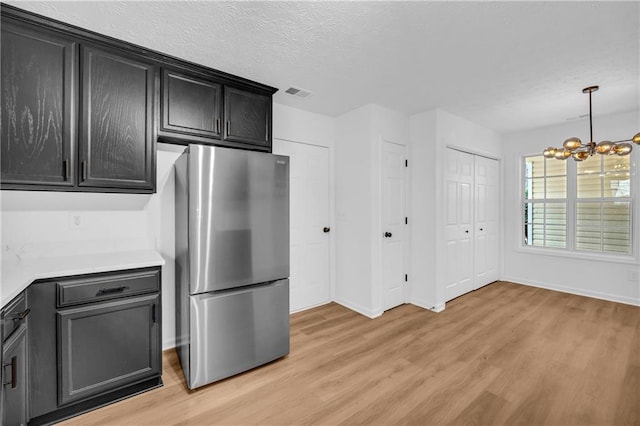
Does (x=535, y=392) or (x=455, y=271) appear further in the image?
(x=455, y=271)

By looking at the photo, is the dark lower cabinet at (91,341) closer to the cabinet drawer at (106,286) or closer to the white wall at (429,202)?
the cabinet drawer at (106,286)

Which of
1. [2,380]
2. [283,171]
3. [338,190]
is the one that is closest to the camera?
[2,380]

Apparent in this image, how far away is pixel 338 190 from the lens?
3.74 meters

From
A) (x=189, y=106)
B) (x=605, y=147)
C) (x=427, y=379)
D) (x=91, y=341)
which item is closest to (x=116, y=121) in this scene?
(x=189, y=106)

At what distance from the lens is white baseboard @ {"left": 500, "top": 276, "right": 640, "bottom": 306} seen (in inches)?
146

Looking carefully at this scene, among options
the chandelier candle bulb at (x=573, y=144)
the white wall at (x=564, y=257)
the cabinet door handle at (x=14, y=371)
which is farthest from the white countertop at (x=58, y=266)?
the white wall at (x=564, y=257)

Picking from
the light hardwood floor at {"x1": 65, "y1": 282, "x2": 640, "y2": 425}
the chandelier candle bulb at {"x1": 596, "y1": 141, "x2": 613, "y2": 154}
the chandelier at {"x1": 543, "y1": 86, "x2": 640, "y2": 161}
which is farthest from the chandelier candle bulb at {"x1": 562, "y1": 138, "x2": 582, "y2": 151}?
the light hardwood floor at {"x1": 65, "y1": 282, "x2": 640, "y2": 425}

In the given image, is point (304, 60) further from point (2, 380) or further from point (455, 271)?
point (455, 271)

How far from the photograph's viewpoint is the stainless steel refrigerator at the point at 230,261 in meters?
2.00

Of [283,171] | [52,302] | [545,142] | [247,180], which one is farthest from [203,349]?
[545,142]

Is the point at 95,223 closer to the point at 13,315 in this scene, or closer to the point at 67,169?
the point at 67,169

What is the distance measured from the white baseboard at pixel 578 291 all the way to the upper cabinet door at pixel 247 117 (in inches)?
180

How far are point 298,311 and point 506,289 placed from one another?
3.23 m

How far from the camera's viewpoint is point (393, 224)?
3.59 m
